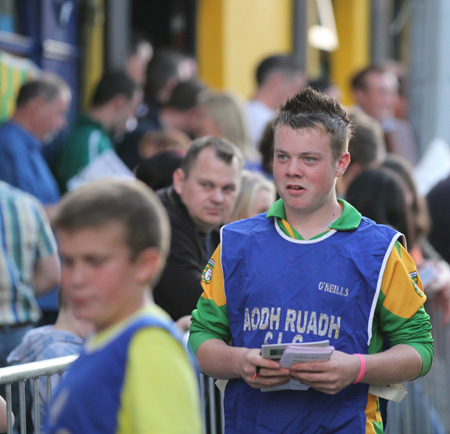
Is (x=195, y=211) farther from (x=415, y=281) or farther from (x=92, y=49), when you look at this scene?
(x=92, y=49)

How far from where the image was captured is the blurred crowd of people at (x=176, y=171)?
15.2 ft

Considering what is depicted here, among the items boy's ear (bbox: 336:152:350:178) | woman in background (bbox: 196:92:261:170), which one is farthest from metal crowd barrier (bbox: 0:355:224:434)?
woman in background (bbox: 196:92:261:170)

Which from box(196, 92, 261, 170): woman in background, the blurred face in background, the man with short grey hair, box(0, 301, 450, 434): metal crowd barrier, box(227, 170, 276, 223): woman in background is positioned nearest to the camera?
box(0, 301, 450, 434): metal crowd barrier

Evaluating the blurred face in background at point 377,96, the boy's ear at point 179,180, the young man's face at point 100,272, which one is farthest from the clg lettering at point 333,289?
the blurred face in background at point 377,96

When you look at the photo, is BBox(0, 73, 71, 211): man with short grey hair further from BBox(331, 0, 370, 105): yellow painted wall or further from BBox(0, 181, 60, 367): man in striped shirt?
BBox(331, 0, 370, 105): yellow painted wall

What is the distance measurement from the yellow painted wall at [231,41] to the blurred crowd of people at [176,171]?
1.44 m

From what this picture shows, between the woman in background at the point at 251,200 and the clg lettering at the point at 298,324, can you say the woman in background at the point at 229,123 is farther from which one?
the clg lettering at the point at 298,324

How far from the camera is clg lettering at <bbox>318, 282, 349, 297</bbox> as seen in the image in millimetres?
3209

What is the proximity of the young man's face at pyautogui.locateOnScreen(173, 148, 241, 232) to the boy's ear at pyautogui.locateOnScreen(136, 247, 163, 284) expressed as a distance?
7.16 ft

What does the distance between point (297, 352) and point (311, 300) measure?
24 cm

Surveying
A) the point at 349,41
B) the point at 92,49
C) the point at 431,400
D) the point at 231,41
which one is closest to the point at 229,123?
the point at 431,400

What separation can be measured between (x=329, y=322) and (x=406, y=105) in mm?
10728

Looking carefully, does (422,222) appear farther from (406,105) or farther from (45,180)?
(406,105)

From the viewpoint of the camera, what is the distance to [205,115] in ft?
22.5
